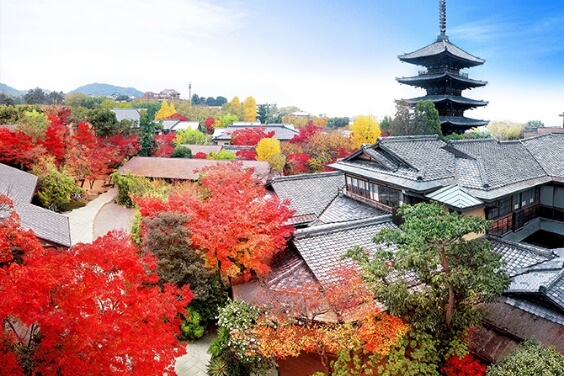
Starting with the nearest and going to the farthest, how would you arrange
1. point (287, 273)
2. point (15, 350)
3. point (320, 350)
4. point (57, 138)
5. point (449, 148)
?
point (15, 350) → point (320, 350) → point (287, 273) → point (449, 148) → point (57, 138)

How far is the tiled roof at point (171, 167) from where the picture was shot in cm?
3988

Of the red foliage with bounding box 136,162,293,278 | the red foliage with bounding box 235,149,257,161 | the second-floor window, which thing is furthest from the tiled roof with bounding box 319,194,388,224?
the red foliage with bounding box 235,149,257,161

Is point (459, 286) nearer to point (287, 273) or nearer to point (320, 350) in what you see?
point (320, 350)

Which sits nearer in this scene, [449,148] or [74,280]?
[74,280]

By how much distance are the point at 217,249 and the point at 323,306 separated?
543 cm

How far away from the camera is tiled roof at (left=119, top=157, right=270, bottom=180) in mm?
39881

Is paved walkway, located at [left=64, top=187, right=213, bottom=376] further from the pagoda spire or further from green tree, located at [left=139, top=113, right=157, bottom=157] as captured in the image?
the pagoda spire

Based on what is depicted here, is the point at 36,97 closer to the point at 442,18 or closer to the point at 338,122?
the point at 338,122

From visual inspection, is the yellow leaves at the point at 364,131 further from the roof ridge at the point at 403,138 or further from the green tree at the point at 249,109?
the green tree at the point at 249,109

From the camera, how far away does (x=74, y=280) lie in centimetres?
1071

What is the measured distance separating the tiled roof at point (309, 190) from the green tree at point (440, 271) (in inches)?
471

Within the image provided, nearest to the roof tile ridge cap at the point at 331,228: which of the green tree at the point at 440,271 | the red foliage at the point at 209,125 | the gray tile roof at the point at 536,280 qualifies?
the green tree at the point at 440,271

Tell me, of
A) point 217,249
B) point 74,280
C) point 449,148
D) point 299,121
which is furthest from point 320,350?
point 299,121

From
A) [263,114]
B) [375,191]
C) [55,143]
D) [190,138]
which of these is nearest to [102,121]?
[55,143]
